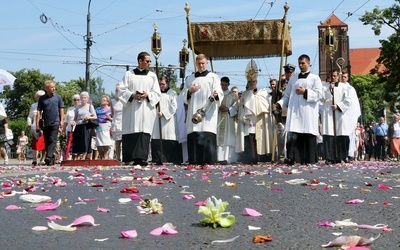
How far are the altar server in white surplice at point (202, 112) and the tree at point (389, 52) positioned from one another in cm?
3885

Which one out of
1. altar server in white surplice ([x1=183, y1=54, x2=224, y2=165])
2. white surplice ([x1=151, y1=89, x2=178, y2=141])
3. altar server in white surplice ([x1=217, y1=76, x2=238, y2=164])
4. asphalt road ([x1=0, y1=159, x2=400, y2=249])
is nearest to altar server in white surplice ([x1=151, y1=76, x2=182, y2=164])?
white surplice ([x1=151, y1=89, x2=178, y2=141])

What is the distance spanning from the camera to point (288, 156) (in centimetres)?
1698

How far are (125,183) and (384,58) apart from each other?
47584 mm

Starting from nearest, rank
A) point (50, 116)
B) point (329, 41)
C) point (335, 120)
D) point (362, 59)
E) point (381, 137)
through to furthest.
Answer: point (50, 116) → point (335, 120) → point (329, 41) → point (381, 137) → point (362, 59)

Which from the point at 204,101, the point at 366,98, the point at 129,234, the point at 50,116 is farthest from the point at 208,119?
the point at 366,98

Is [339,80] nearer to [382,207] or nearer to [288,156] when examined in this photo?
[288,156]

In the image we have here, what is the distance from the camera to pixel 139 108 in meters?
17.0

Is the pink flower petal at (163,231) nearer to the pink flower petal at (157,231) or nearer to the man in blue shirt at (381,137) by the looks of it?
the pink flower petal at (157,231)

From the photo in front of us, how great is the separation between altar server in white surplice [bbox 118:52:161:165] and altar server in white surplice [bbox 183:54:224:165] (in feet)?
2.64

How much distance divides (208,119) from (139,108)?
4.61 feet

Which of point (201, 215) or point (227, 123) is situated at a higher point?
point (227, 123)

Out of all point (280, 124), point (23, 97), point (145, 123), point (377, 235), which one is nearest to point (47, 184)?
point (377, 235)

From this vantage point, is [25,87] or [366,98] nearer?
[25,87]

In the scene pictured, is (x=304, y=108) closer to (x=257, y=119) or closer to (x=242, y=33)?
(x=257, y=119)
